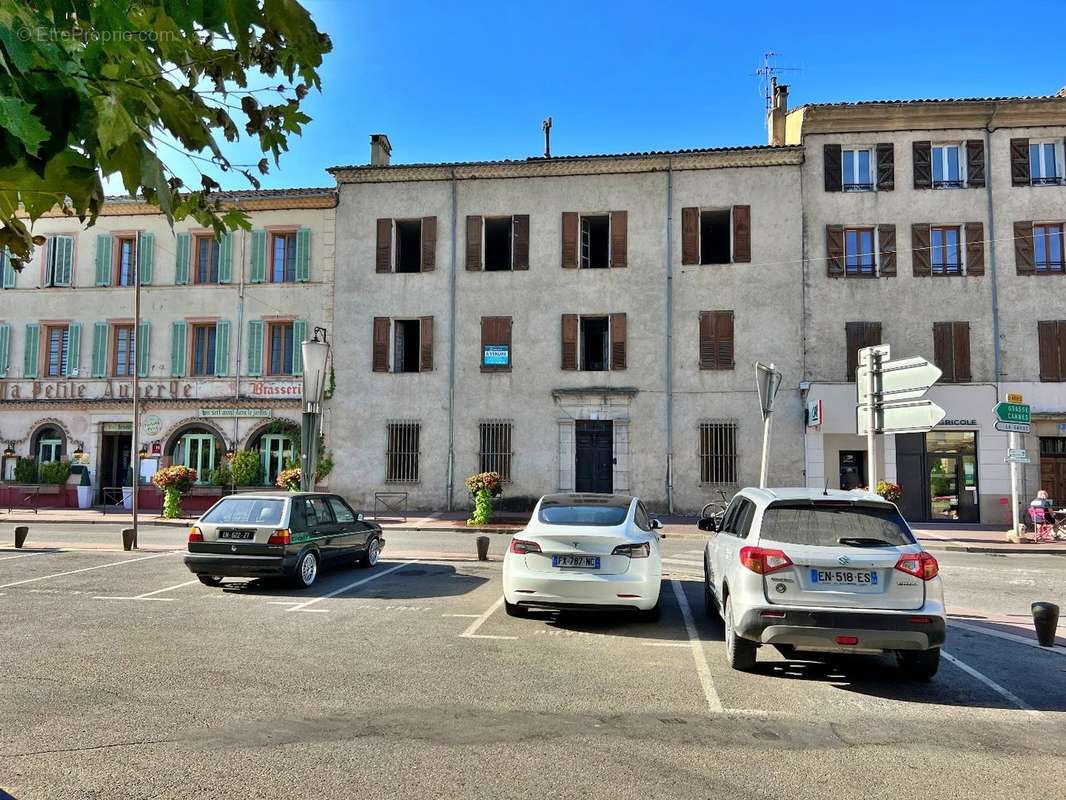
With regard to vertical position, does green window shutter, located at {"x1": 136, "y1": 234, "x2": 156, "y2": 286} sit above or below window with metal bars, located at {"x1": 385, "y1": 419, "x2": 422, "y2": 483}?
above

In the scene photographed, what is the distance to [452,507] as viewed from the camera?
1001 inches

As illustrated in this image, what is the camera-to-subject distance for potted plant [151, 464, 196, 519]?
22375 mm

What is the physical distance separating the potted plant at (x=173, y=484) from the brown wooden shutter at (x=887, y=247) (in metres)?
23.8

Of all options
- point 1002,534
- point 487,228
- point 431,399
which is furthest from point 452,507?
point 1002,534

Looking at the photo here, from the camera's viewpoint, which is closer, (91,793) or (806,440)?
(91,793)

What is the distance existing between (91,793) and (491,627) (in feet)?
15.5

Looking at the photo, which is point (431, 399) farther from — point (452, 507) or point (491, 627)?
point (491, 627)

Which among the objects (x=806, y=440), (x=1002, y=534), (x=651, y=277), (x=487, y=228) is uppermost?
(x=487, y=228)

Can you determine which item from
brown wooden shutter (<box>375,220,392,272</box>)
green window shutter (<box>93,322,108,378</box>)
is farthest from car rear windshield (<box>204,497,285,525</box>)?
green window shutter (<box>93,322,108,378</box>)

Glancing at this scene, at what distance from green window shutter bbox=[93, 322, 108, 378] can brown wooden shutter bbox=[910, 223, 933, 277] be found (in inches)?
1154

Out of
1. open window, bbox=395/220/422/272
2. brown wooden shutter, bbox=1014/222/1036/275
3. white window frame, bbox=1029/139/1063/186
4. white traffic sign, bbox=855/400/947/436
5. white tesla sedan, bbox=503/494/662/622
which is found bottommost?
white tesla sedan, bbox=503/494/662/622

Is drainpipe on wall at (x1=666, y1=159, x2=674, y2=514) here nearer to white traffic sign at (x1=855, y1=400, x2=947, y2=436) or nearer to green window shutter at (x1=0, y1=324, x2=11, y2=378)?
white traffic sign at (x1=855, y1=400, x2=947, y2=436)

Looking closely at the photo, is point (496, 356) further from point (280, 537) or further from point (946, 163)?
point (946, 163)

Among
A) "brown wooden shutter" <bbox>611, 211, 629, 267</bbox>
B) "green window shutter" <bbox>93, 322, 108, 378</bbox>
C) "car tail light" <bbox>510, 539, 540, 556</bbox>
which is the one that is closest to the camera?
"car tail light" <bbox>510, 539, 540, 556</bbox>
